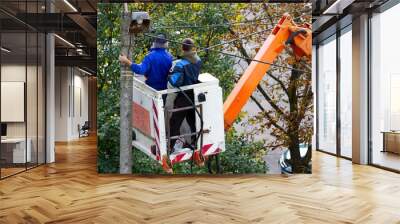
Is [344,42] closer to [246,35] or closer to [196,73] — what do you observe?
[246,35]

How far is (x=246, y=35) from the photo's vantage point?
7.02 metres

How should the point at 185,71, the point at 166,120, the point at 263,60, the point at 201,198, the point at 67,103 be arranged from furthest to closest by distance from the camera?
the point at 67,103 → the point at 263,60 → the point at 185,71 → the point at 166,120 → the point at 201,198

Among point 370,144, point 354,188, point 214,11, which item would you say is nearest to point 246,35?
point 214,11

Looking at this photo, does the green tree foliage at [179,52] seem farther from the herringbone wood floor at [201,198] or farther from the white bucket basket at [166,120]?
the herringbone wood floor at [201,198]

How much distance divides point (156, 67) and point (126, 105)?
833 mm

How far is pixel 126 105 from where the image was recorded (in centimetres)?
699

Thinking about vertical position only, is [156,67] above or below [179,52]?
below

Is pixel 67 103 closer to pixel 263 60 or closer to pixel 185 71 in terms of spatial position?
pixel 185 71

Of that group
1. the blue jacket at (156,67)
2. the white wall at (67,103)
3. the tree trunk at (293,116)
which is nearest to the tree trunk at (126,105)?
the blue jacket at (156,67)

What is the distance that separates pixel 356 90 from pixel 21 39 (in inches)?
267

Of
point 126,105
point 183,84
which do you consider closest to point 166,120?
point 183,84

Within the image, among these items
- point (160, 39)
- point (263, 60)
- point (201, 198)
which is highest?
point (160, 39)

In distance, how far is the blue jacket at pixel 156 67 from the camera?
675 centimetres

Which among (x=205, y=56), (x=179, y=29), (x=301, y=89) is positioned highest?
(x=179, y=29)
